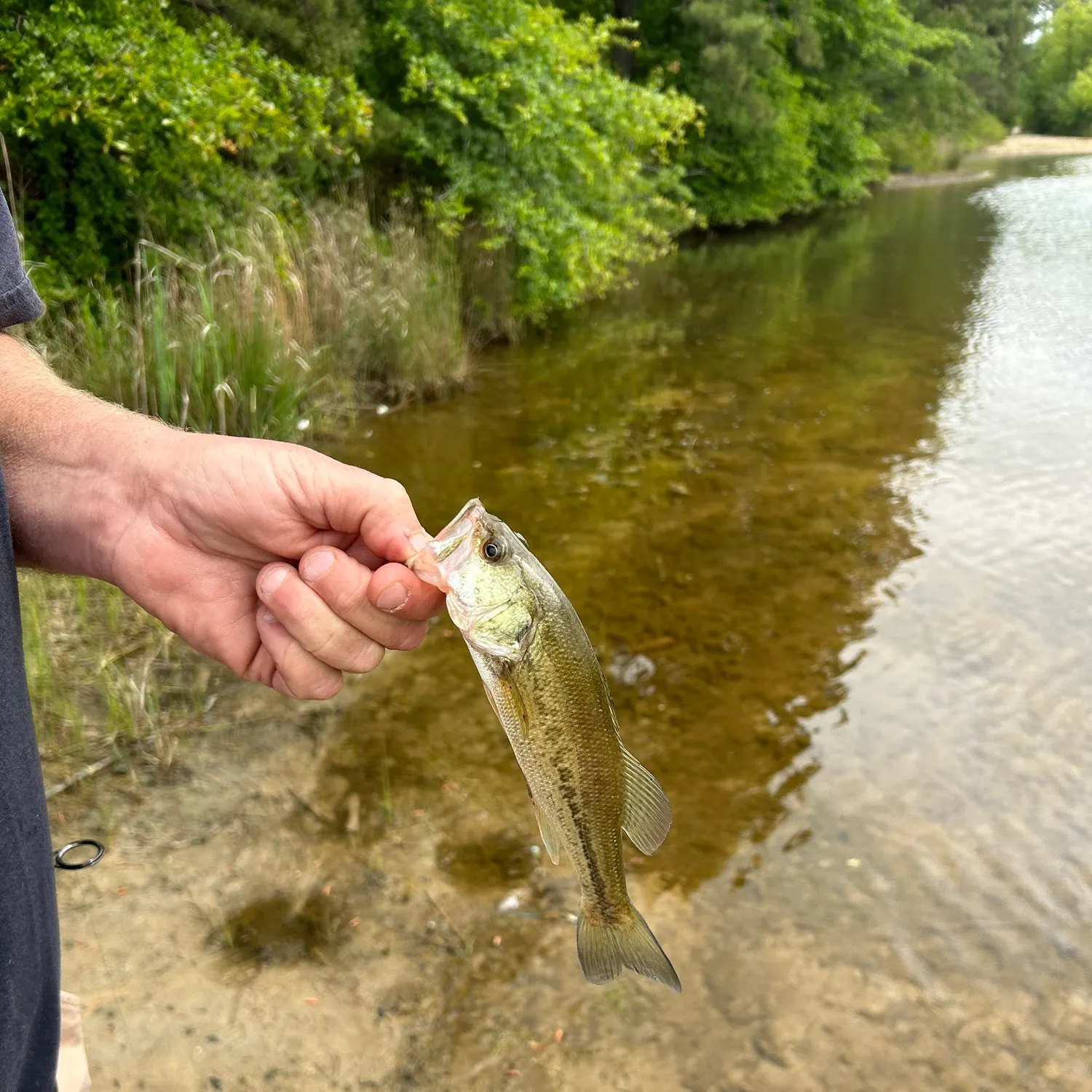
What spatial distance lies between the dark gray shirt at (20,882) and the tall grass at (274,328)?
15.9 feet

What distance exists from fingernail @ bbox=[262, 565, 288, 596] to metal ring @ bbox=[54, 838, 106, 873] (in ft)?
6.53

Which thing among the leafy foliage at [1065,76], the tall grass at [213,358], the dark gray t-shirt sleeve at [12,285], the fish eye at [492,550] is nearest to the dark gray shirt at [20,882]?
the dark gray t-shirt sleeve at [12,285]

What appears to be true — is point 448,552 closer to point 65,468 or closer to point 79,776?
point 65,468

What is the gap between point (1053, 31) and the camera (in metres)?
76.8

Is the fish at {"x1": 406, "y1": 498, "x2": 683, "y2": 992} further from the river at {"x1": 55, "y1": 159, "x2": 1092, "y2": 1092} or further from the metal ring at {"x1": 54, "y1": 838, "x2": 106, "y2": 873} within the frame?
the metal ring at {"x1": 54, "y1": 838, "x2": 106, "y2": 873}

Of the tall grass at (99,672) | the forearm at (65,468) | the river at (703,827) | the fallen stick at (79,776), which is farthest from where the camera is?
the tall grass at (99,672)

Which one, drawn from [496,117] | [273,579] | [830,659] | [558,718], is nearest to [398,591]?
[273,579]

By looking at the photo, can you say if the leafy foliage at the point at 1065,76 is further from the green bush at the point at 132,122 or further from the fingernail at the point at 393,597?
the fingernail at the point at 393,597

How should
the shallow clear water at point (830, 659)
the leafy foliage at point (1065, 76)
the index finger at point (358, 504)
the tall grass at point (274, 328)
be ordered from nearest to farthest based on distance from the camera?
the index finger at point (358, 504) → the shallow clear water at point (830, 659) → the tall grass at point (274, 328) → the leafy foliage at point (1065, 76)

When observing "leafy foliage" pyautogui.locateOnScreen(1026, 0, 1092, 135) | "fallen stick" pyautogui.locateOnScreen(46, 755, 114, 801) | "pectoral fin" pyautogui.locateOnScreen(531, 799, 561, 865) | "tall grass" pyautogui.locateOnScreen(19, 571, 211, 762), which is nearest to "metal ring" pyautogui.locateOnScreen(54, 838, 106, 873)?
"fallen stick" pyautogui.locateOnScreen(46, 755, 114, 801)

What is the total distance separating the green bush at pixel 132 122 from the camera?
7.09 meters

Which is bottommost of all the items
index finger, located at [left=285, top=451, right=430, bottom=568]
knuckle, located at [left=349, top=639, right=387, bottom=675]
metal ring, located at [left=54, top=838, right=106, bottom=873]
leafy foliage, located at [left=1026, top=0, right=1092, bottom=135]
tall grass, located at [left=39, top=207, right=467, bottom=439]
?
metal ring, located at [left=54, top=838, right=106, bottom=873]

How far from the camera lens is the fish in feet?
6.63

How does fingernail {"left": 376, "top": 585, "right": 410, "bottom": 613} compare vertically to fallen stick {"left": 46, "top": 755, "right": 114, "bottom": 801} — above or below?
above
